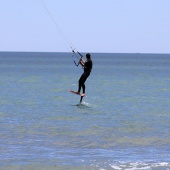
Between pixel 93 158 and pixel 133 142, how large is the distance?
2.77m

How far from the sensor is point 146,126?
64.6 feet

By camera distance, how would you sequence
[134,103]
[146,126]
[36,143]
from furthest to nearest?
1. [134,103]
2. [146,126]
3. [36,143]

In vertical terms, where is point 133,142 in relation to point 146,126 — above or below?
above

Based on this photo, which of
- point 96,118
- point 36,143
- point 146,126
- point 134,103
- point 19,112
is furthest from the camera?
point 134,103

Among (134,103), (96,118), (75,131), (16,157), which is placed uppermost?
(16,157)

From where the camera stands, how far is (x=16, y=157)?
45.2ft

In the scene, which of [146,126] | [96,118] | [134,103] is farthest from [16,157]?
[134,103]

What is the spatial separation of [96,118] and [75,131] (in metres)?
3.83

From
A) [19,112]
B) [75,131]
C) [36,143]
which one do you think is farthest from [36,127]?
[19,112]

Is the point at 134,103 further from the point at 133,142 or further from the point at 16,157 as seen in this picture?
the point at 16,157

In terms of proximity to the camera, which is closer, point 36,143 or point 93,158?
point 93,158

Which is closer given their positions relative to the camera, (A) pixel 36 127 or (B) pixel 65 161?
(B) pixel 65 161

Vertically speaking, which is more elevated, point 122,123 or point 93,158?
point 93,158

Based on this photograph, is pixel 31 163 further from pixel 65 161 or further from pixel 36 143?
pixel 36 143
